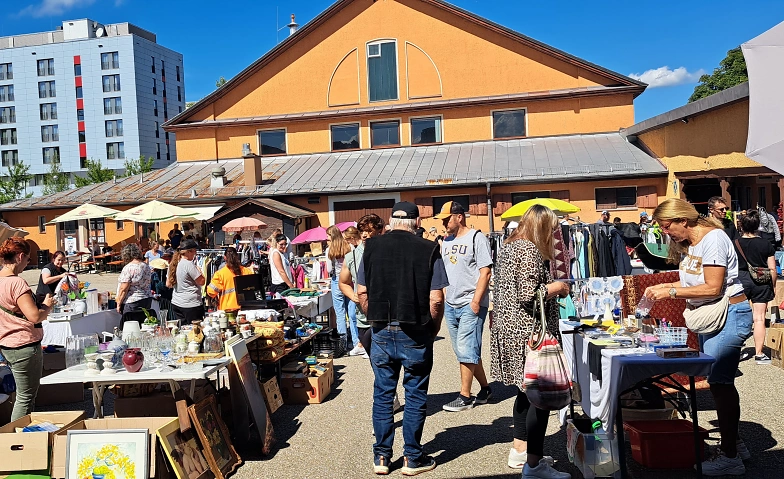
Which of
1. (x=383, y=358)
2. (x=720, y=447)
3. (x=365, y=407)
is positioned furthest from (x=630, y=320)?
(x=365, y=407)

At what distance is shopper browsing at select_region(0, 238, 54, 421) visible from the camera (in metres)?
5.43

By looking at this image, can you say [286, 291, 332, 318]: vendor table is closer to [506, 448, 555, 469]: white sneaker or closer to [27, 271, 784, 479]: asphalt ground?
[27, 271, 784, 479]: asphalt ground

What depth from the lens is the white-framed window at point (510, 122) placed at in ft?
80.5

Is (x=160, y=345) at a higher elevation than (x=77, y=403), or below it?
higher

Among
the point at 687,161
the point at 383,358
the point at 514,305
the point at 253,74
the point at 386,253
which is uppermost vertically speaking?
the point at 253,74

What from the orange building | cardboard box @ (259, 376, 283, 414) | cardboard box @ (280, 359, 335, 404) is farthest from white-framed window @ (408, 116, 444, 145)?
cardboard box @ (259, 376, 283, 414)

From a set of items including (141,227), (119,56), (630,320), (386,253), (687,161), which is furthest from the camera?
(119,56)

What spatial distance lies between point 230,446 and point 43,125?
220 ft

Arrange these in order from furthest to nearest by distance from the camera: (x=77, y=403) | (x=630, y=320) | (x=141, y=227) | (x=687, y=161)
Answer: (x=141, y=227) < (x=687, y=161) < (x=77, y=403) < (x=630, y=320)

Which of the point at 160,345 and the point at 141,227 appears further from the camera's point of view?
the point at 141,227

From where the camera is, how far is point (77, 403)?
7.66 metres

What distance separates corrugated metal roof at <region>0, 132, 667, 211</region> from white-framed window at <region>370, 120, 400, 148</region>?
37cm

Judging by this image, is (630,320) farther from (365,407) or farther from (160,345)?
(160,345)

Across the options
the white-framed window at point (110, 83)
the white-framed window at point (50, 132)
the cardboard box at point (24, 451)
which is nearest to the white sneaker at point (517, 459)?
the cardboard box at point (24, 451)
